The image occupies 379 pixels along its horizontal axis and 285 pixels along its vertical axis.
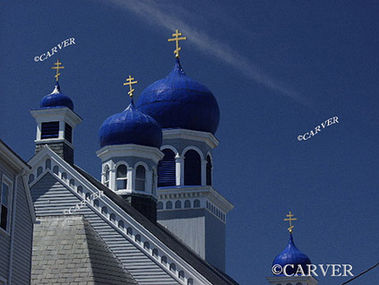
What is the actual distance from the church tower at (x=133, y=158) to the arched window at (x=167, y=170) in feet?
22.1

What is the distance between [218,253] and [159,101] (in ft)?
28.3

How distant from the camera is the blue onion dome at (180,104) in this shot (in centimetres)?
4700

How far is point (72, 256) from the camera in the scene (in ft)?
89.4

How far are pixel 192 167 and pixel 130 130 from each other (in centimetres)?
859

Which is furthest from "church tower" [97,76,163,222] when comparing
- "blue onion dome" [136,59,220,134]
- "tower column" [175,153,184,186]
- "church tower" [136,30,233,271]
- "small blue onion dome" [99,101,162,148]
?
"blue onion dome" [136,59,220,134]

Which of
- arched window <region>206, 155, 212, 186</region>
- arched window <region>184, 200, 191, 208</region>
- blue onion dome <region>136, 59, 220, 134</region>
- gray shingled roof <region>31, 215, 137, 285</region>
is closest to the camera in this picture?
gray shingled roof <region>31, 215, 137, 285</region>

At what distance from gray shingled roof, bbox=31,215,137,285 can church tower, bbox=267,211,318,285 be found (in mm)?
31241

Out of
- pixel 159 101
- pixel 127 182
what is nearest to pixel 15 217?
pixel 127 182

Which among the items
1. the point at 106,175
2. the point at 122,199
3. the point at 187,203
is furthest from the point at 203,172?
the point at 122,199

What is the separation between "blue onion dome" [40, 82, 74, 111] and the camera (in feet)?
108

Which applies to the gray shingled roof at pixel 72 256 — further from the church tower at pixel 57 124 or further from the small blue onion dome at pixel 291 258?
the small blue onion dome at pixel 291 258

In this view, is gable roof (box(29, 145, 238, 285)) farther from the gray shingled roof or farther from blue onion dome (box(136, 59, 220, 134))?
blue onion dome (box(136, 59, 220, 134))

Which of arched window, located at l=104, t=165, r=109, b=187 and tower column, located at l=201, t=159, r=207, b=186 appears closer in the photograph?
arched window, located at l=104, t=165, r=109, b=187

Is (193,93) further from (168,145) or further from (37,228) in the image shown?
(37,228)
